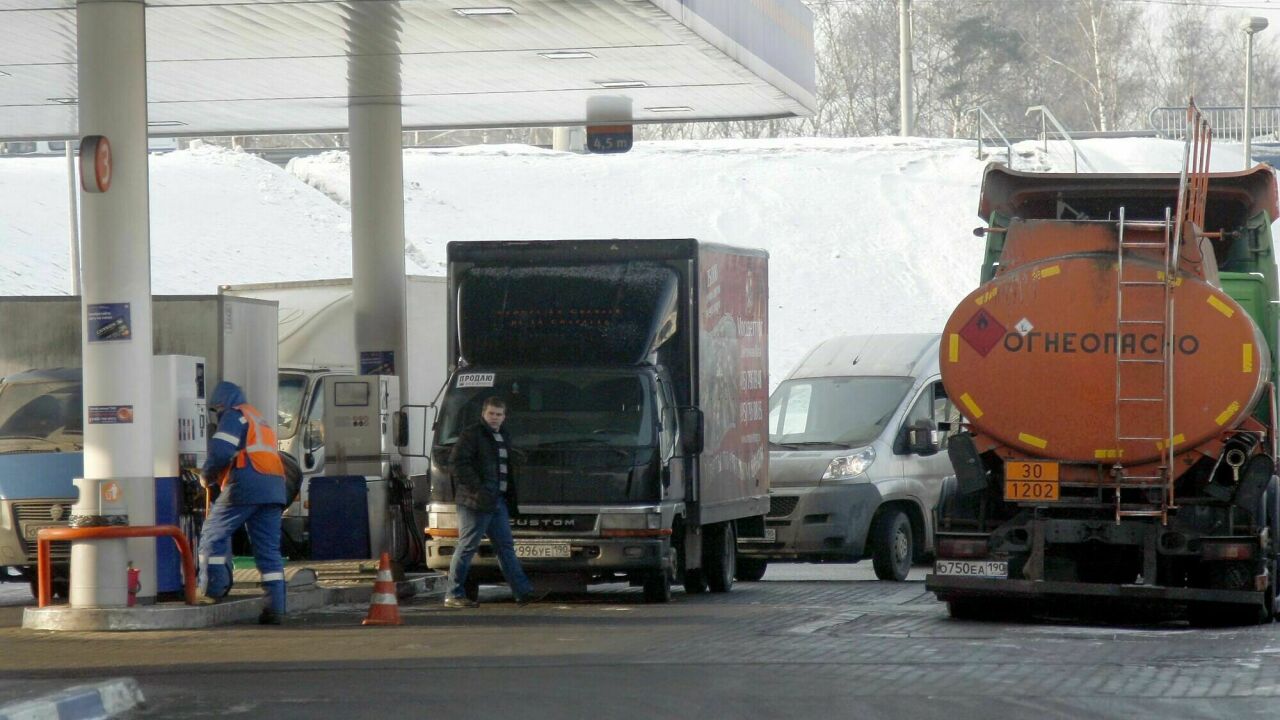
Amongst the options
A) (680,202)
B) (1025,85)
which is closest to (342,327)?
(680,202)

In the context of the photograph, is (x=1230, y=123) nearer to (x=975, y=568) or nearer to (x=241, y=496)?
(x=975, y=568)

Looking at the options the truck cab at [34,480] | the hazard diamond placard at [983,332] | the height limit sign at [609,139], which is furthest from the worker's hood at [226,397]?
the height limit sign at [609,139]

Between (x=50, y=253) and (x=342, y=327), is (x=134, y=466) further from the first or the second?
(x=50, y=253)

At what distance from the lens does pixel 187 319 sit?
17.2 meters

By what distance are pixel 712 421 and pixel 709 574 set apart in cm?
150

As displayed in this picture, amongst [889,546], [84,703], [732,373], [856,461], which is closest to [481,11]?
[732,373]

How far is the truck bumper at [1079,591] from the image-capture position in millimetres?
14047

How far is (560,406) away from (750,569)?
15.3 feet

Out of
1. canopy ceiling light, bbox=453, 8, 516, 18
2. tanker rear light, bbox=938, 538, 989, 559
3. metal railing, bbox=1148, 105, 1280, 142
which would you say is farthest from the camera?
metal railing, bbox=1148, 105, 1280, 142

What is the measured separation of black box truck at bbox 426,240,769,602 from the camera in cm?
1606

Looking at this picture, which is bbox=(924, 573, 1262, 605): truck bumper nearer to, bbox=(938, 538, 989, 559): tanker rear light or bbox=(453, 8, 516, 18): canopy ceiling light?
bbox=(938, 538, 989, 559): tanker rear light

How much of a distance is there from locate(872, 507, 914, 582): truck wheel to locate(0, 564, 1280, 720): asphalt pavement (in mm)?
3415

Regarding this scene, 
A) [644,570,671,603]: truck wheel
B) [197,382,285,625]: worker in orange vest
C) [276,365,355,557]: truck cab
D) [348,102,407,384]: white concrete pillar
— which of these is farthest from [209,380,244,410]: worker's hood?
[348,102,407,384]: white concrete pillar

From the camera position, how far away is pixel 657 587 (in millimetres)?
16375
